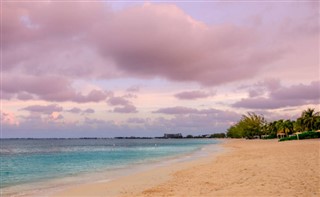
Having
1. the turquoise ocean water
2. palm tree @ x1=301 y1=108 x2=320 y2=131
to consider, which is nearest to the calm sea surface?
the turquoise ocean water

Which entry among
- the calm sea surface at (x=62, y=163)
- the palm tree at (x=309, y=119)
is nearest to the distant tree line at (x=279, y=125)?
the palm tree at (x=309, y=119)

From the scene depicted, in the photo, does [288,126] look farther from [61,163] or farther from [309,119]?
[61,163]

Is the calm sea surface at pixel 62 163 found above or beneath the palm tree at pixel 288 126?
beneath

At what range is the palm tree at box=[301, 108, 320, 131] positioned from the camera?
290 feet

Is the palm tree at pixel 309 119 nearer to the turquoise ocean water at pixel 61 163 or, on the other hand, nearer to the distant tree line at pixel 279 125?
the distant tree line at pixel 279 125

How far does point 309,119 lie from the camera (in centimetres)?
8912

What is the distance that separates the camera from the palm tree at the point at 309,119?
3484 inches

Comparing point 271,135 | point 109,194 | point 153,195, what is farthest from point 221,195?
point 271,135

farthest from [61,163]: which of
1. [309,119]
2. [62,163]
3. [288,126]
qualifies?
[288,126]

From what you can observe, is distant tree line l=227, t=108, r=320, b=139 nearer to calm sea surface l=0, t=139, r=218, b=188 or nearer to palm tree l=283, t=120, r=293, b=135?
palm tree l=283, t=120, r=293, b=135

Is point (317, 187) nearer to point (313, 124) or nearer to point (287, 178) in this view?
point (287, 178)

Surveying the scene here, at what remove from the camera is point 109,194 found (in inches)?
653

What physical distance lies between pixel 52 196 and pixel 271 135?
4979 inches

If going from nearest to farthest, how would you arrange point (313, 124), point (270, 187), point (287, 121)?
point (270, 187) → point (313, 124) → point (287, 121)
